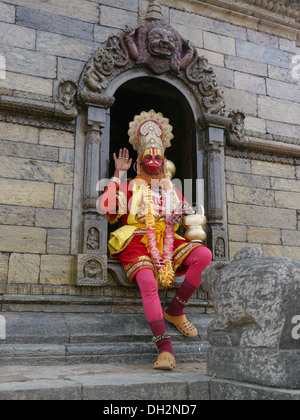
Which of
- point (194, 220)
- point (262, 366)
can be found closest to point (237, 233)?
point (194, 220)

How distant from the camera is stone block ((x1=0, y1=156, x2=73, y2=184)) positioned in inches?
199

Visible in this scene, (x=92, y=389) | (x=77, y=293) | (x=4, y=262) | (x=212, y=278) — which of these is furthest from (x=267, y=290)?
(x=4, y=262)

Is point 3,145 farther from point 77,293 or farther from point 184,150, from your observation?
point 184,150

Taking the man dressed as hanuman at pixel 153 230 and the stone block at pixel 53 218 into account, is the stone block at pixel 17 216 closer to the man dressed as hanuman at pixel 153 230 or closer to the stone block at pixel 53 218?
the stone block at pixel 53 218

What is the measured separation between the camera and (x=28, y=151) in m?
5.19

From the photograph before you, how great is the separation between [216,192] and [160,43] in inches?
80.8

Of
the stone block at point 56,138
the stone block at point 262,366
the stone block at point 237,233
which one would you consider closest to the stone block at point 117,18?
the stone block at point 56,138

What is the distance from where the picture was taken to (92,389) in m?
2.88

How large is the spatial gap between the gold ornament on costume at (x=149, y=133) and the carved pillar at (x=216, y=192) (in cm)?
60

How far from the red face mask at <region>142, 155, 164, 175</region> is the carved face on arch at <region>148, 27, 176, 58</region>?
1.45m

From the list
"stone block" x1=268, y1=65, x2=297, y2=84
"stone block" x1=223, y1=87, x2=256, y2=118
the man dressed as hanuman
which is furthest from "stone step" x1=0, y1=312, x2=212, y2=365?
"stone block" x1=268, y1=65, x2=297, y2=84

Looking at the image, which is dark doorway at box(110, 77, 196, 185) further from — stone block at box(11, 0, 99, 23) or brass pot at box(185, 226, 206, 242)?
brass pot at box(185, 226, 206, 242)

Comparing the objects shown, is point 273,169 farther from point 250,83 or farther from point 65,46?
point 65,46

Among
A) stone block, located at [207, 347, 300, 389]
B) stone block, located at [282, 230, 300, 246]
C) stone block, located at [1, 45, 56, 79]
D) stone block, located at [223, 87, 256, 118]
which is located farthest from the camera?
stone block, located at [223, 87, 256, 118]
